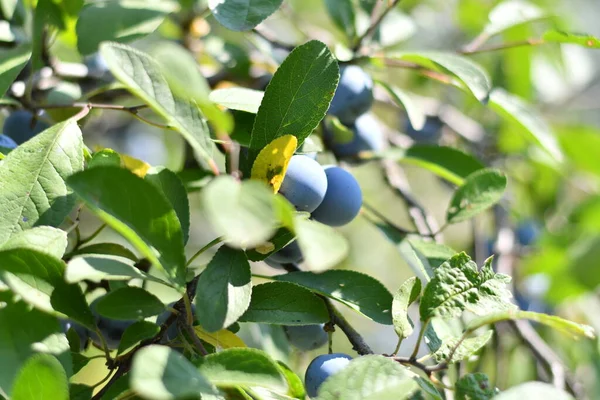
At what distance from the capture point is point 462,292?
74cm

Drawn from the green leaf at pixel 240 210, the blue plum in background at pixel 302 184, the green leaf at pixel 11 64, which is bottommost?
the blue plum in background at pixel 302 184

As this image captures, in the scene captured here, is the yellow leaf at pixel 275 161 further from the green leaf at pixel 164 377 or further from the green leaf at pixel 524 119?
the green leaf at pixel 524 119

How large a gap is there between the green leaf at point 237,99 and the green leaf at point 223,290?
17 cm

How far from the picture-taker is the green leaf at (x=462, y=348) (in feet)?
2.40

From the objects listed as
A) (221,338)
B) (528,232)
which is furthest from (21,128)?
(528,232)

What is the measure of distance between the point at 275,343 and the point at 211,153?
24.4 inches

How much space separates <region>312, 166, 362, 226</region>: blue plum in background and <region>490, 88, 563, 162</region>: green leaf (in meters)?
0.34

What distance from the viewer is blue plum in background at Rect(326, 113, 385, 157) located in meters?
1.18

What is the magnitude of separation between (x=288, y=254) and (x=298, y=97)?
0.67 ft

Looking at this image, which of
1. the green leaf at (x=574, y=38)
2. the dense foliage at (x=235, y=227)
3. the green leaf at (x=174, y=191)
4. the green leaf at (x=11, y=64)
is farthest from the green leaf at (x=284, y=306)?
the green leaf at (x=574, y=38)

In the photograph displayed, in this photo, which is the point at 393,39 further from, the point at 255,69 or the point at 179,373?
the point at 179,373

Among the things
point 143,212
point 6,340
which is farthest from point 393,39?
point 6,340

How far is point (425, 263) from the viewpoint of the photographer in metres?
0.90

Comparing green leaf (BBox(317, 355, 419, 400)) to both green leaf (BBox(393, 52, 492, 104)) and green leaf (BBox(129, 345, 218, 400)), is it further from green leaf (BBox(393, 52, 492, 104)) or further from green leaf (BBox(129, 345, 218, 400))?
green leaf (BBox(393, 52, 492, 104))
